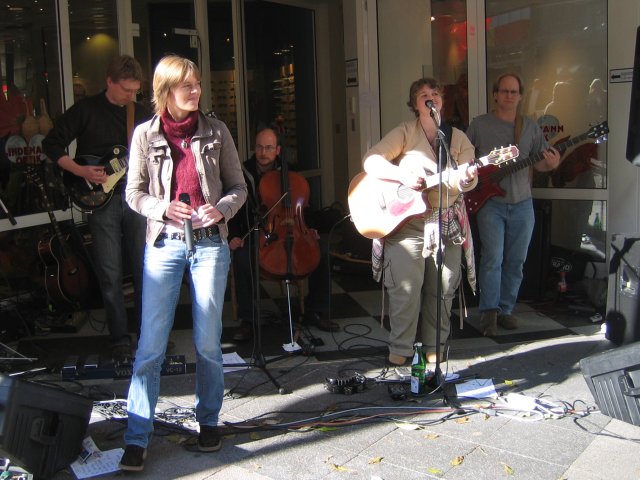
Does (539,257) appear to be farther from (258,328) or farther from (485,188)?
(258,328)

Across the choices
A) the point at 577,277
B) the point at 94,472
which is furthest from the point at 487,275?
the point at 94,472

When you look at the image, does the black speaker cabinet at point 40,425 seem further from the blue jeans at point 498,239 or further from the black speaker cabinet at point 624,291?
the black speaker cabinet at point 624,291

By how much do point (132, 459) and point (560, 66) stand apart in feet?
15.3

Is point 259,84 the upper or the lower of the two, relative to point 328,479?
upper

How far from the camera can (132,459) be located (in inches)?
130

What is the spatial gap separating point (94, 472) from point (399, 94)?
4.96m

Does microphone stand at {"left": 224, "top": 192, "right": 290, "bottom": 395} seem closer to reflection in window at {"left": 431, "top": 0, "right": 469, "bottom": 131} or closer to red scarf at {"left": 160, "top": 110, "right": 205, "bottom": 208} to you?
red scarf at {"left": 160, "top": 110, "right": 205, "bottom": 208}

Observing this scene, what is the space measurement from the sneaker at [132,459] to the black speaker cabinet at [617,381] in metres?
2.03

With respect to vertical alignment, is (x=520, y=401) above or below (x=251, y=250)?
below

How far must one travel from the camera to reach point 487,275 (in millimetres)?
5355

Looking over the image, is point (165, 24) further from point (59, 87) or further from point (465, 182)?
point (465, 182)

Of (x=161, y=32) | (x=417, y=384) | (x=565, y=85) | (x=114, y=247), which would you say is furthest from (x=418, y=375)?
(x=161, y=32)

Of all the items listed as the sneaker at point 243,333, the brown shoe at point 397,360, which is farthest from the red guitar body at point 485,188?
the sneaker at point 243,333

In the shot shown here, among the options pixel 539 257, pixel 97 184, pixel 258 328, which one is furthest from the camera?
pixel 539 257
